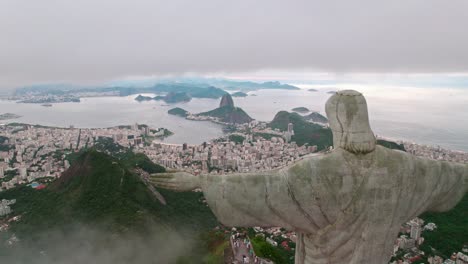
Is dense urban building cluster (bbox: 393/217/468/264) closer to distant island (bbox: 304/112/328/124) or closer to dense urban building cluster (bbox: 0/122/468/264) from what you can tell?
dense urban building cluster (bbox: 0/122/468/264)

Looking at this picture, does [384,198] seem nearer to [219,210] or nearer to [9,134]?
[219,210]

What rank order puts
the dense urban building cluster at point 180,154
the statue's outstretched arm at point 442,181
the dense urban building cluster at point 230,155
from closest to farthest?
the statue's outstretched arm at point 442,181 < the dense urban building cluster at point 180,154 < the dense urban building cluster at point 230,155

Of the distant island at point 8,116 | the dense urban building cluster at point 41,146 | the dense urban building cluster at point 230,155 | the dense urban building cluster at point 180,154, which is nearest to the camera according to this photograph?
the dense urban building cluster at point 180,154

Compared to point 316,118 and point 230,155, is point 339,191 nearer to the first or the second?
point 230,155

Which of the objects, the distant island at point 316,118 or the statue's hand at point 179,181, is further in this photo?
the distant island at point 316,118

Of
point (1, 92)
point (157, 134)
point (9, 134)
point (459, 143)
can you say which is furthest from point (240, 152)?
point (1, 92)

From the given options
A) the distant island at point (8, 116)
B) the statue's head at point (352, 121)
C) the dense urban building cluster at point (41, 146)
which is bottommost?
the distant island at point (8, 116)

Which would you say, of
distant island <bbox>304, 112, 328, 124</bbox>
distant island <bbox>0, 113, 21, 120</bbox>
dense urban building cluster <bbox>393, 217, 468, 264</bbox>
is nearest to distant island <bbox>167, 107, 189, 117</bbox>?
distant island <bbox>304, 112, 328, 124</bbox>

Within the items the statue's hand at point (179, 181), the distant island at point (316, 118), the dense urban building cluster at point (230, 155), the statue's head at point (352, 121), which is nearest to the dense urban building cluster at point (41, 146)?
the dense urban building cluster at point (230, 155)

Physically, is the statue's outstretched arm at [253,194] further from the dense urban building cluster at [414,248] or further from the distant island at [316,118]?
the distant island at [316,118]
